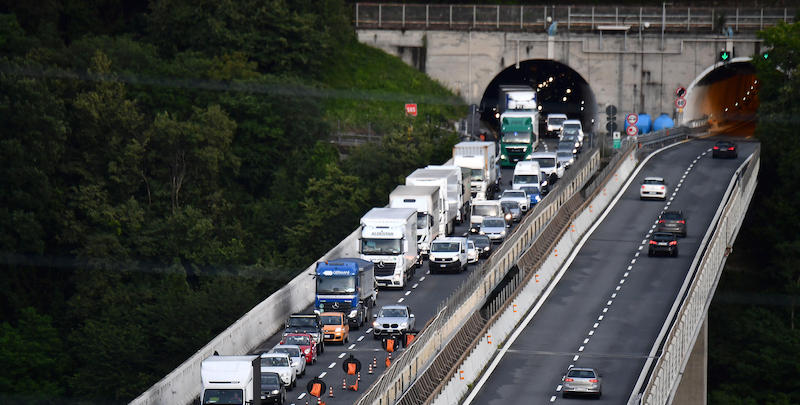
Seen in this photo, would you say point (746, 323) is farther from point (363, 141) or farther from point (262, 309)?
point (262, 309)

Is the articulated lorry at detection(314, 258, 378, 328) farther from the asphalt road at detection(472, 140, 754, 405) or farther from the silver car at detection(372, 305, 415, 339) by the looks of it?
the asphalt road at detection(472, 140, 754, 405)

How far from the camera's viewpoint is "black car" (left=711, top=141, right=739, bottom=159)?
100 meters

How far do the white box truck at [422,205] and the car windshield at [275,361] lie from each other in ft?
66.7

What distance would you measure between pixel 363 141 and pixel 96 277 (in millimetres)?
27950

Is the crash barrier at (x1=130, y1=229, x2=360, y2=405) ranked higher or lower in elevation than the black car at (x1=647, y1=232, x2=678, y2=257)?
lower

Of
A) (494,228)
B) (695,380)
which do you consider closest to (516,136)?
(494,228)

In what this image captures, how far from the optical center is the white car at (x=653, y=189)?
8625 cm

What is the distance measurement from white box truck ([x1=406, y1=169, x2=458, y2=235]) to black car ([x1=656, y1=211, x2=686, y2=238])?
36.1 ft

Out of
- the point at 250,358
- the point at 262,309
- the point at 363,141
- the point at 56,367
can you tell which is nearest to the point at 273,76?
the point at 363,141

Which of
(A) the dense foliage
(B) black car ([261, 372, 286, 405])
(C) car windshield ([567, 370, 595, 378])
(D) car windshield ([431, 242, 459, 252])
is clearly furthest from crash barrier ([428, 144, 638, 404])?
(A) the dense foliage

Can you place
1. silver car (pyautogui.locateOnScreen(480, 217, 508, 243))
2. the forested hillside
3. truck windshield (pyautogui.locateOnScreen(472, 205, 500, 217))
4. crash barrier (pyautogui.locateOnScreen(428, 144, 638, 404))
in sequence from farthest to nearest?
the forested hillside
truck windshield (pyautogui.locateOnScreen(472, 205, 500, 217))
silver car (pyautogui.locateOnScreen(480, 217, 508, 243))
crash barrier (pyautogui.locateOnScreen(428, 144, 638, 404))

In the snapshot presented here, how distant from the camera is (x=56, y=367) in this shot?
265ft

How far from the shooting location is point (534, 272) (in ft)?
214

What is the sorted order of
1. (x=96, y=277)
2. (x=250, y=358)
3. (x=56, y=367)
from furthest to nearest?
(x=96, y=277) → (x=56, y=367) → (x=250, y=358)
